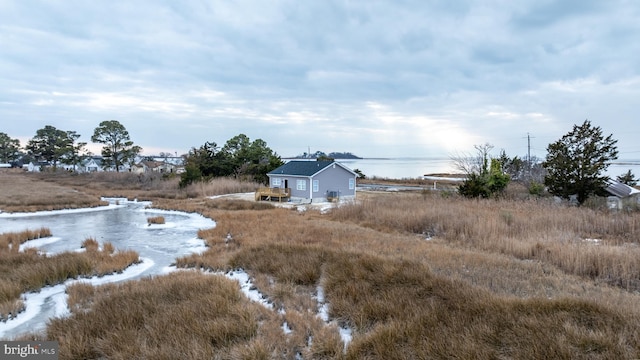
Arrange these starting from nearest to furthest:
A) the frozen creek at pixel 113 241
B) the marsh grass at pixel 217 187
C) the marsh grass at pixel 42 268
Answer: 1. the frozen creek at pixel 113 241
2. the marsh grass at pixel 42 268
3. the marsh grass at pixel 217 187

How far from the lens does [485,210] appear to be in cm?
1305

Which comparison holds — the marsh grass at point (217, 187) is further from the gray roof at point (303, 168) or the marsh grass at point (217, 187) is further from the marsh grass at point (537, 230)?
the marsh grass at point (537, 230)

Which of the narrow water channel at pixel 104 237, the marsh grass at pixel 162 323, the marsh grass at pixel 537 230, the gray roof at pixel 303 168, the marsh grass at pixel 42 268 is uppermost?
the gray roof at pixel 303 168

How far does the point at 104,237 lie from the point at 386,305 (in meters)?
12.4

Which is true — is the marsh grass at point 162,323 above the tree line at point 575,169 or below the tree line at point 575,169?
below

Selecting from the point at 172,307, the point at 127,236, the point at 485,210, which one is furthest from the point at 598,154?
the point at 127,236

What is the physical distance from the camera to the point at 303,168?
26.6 metres

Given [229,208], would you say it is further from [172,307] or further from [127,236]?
[172,307]

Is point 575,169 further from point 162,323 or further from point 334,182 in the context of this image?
point 162,323

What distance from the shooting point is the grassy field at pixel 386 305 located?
3.72 metres

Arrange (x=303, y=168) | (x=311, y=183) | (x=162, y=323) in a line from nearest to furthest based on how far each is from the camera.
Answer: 1. (x=162, y=323)
2. (x=311, y=183)
3. (x=303, y=168)

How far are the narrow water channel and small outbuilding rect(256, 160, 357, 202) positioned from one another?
8278 mm

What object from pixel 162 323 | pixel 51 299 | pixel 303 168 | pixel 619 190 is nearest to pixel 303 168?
pixel 303 168

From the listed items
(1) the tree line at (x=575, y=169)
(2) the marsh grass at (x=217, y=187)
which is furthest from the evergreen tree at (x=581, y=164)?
(2) the marsh grass at (x=217, y=187)
